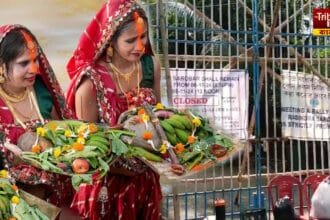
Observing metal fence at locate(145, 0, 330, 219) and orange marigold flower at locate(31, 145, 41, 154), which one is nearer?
orange marigold flower at locate(31, 145, 41, 154)

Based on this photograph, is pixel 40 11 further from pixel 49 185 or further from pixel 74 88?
pixel 49 185

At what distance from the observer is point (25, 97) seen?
2.41 metres

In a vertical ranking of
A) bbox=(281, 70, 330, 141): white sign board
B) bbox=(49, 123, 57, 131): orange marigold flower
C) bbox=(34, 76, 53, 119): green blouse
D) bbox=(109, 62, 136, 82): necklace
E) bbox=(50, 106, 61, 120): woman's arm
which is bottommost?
bbox=(281, 70, 330, 141): white sign board

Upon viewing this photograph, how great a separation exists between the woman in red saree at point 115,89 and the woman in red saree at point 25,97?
0.53 feet

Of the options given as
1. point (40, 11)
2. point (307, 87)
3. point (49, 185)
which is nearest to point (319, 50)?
point (307, 87)

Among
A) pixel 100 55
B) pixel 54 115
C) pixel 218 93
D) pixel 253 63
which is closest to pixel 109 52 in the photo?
pixel 100 55

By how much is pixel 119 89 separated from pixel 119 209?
506mm

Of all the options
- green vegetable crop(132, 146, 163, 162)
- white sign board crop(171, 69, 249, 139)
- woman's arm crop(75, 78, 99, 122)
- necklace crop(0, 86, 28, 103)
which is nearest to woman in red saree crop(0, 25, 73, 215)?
necklace crop(0, 86, 28, 103)

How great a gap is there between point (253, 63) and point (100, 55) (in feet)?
10.7

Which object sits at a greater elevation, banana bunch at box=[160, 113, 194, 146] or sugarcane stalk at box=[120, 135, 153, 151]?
banana bunch at box=[160, 113, 194, 146]

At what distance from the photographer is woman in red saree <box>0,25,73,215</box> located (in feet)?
7.58

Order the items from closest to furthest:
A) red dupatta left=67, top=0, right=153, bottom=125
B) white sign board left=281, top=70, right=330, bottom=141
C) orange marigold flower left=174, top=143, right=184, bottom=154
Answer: orange marigold flower left=174, top=143, right=184, bottom=154 → red dupatta left=67, top=0, right=153, bottom=125 → white sign board left=281, top=70, right=330, bottom=141

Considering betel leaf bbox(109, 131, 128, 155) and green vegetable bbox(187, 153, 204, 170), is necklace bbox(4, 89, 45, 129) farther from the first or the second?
green vegetable bbox(187, 153, 204, 170)

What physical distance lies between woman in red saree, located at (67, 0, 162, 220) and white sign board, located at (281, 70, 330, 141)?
3321 millimetres
